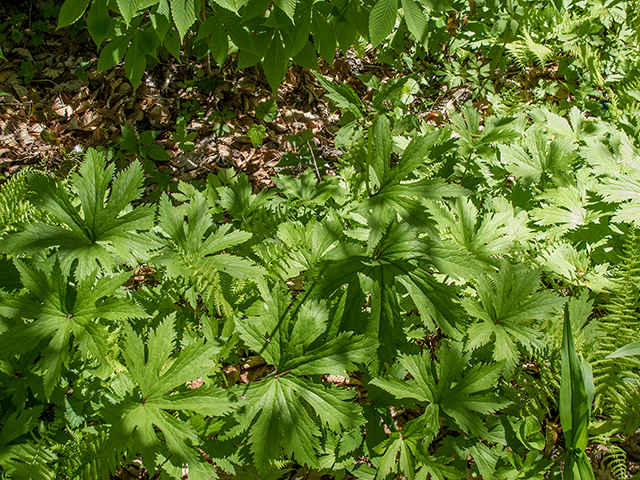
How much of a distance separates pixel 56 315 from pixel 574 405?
1.80 m

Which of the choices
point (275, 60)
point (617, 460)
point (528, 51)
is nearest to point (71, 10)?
point (275, 60)

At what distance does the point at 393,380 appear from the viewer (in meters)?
1.40

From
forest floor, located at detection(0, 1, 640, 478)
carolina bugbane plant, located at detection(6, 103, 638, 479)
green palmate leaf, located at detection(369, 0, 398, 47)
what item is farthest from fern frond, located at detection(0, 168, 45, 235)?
green palmate leaf, located at detection(369, 0, 398, 47)

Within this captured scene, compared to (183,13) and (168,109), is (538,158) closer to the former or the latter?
(183,13)

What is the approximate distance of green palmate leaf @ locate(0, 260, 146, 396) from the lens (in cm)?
128

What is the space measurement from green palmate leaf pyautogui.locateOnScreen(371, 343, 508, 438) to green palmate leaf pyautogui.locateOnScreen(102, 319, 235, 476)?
0.61 m

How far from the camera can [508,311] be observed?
157 cm

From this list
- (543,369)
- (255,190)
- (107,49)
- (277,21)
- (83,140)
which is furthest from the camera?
(83,140)

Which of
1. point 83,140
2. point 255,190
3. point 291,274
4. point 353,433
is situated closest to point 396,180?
point 291,274

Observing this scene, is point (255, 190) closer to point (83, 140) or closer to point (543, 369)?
Answer: point (83, 140)

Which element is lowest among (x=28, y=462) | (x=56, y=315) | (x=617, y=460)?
(x=28, y=462)

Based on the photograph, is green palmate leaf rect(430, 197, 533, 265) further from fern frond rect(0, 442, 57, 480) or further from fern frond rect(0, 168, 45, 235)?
fern frond rect(0, 168, 45, 235)

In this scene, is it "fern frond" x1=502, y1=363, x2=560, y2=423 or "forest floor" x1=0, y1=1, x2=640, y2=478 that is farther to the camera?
"forest floor" x1=0, y1=1, x2=640, y2=478

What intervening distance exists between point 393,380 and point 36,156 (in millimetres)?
3425
